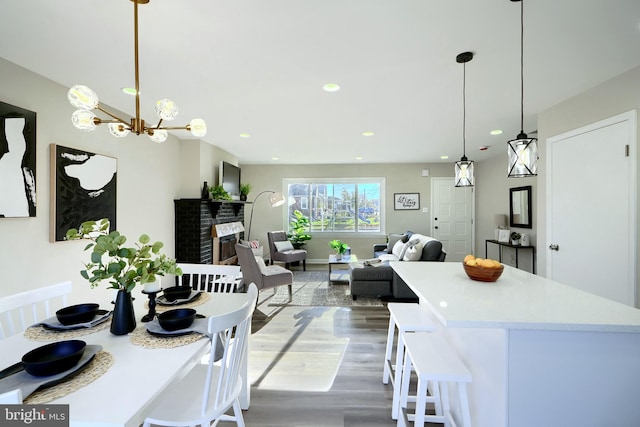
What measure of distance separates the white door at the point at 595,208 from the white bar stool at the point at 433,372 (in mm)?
2001

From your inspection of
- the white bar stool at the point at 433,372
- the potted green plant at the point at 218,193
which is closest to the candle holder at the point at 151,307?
the white bar stool at the point at 433,372

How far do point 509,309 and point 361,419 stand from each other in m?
1.22

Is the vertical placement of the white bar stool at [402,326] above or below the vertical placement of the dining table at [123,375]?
below

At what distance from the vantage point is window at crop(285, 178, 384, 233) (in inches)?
281

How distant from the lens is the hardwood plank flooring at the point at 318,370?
73.8 inches

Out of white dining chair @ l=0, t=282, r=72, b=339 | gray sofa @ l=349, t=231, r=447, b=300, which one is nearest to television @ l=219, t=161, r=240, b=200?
gray sofa @ l=349, t=231, r=447, b=300

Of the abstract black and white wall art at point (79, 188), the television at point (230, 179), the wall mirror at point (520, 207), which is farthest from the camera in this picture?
the television at point (230, 179)

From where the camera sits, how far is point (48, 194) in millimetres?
2475

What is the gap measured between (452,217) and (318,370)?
570 cm

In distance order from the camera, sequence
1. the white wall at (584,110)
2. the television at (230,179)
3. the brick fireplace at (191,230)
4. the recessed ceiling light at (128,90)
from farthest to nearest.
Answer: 1. the television at (230,179)
2. the brick fireplace at (191,230)
3. the recessed ceiling light at (128,90)
4. the white wall at (584,110)

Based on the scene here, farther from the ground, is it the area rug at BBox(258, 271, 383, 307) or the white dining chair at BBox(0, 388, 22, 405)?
the white dining chair at BBox(0, 388, 22, 405)

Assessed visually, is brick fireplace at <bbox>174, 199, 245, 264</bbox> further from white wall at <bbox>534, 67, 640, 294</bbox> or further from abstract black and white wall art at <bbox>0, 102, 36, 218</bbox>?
white wall at <bbox>534, 67, 640, 294</bbox>

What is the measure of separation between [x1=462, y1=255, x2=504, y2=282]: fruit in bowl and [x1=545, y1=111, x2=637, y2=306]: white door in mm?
1662

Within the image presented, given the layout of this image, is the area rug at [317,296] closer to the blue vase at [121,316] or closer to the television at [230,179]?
the television at [230,179]
